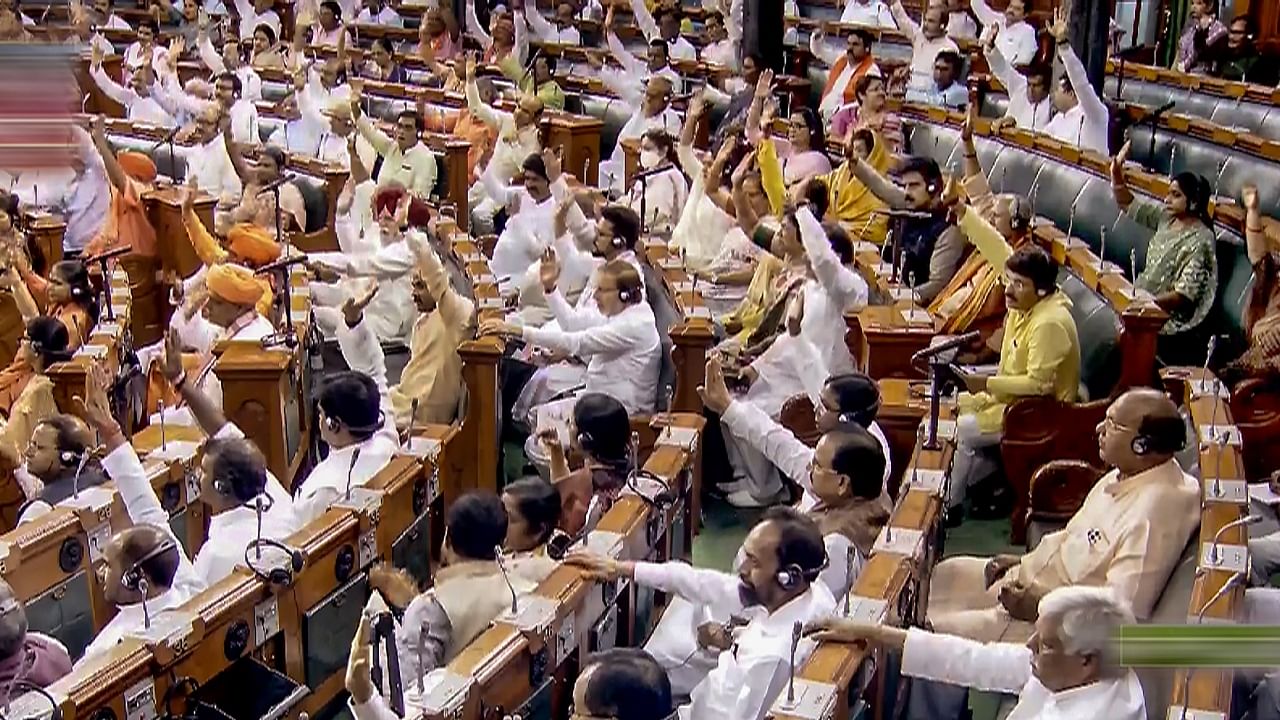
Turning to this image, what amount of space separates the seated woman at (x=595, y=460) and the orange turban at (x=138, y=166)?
4.14 metres

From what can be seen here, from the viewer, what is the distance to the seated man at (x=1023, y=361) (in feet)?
13.0

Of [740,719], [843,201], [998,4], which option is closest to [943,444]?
[740,719]

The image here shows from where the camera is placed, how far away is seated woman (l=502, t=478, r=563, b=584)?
2.96 meters

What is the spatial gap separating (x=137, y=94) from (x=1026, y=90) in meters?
5.17

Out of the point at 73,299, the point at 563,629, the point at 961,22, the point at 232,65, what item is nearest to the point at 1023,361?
the point at 563,629

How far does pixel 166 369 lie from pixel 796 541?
74.7 inches

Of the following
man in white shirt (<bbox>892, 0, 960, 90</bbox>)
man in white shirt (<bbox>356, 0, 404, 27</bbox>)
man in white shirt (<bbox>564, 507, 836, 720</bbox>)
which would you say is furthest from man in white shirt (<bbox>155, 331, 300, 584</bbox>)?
man in white shirt (<bbox>356, 0, 404, 27</bbox>)

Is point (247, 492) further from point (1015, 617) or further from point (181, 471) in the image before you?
point (1015, 617)

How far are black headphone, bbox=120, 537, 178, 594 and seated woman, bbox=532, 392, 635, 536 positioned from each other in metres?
0.91

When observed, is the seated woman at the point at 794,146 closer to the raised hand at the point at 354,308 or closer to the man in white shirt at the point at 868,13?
the raised hand at the point at 354,308

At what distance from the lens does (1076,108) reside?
6.28 m

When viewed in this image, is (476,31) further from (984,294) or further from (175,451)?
(175,451)

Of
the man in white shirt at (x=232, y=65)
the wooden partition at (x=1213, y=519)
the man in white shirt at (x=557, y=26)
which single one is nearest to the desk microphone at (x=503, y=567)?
the wooden partition at (x=1213, y=519)

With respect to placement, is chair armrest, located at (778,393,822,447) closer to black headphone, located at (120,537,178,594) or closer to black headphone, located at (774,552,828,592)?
black headphone, located at (774,552,828,592)
